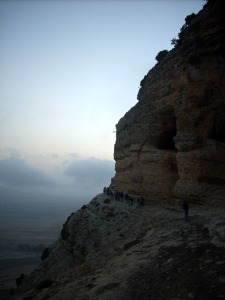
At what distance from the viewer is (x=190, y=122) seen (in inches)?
1144

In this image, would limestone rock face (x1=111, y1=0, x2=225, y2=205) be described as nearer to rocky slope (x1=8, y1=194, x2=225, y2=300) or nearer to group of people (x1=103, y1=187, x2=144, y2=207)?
group of people (x1=103, y1=187, x2=144, y2=207)

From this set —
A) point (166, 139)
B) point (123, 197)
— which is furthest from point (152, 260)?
point (166, 139)

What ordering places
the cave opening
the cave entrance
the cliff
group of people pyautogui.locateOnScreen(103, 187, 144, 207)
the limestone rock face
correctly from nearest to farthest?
the cliff → the limestone rock face → group of people pyautogui.locateOnScreen(103, 187, 144, 207) → the cave entrance → the cave opening

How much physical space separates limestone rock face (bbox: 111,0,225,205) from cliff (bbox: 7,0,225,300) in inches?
4.3

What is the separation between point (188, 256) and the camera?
14.5 m

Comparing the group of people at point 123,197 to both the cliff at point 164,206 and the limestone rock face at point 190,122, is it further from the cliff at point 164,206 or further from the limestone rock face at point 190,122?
the limestone rock face at point 190,122

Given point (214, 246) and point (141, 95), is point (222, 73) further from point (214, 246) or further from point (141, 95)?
point (214, 246)

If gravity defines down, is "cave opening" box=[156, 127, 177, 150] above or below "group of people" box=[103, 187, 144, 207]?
above

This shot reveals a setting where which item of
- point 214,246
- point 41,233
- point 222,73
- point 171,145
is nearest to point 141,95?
point 171,145

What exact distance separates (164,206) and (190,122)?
983cm

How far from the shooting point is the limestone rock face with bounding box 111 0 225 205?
27359 mm

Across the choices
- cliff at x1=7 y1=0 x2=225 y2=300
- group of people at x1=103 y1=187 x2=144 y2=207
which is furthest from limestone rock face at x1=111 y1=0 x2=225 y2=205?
group of people at x1=103 y1=187 x2=144 y2=207

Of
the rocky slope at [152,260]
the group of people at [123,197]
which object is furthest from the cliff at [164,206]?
the group of people at [123,197]

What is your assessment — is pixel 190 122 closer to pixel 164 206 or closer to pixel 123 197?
pixel 164 206
